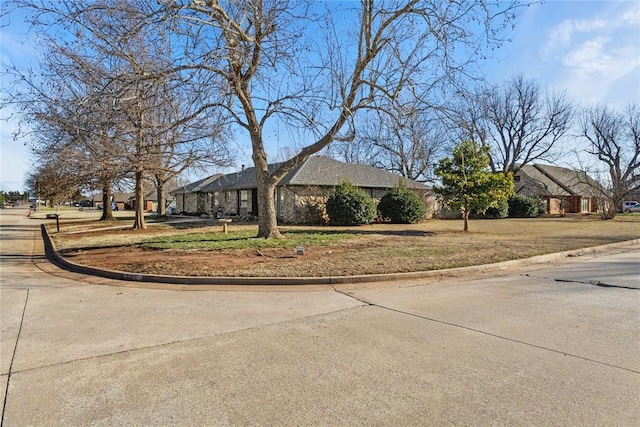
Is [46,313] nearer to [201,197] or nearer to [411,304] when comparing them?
[411,304]

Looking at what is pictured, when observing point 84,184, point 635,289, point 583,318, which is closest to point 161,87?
point 583,318

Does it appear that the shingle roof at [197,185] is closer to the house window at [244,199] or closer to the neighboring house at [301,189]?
the neighboring house at [301,189]

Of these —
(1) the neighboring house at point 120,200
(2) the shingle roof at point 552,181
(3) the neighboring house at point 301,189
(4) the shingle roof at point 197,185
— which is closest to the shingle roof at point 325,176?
(3) the neighboring house at point 301,189

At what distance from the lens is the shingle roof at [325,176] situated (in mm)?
25922

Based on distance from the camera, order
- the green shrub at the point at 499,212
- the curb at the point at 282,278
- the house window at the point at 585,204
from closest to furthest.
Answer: the curb at the point at 282,278, the green shrub at the point at 499,212, the house window at the point at 585,204

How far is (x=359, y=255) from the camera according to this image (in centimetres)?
1105

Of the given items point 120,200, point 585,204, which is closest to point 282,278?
point 585,204

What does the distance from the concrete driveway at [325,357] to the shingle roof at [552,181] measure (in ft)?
142

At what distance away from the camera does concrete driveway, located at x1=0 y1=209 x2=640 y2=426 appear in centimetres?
306

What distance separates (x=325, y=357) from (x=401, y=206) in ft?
72.8

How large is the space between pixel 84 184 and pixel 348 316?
2162 cm

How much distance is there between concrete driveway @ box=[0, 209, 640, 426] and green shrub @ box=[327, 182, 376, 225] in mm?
16064

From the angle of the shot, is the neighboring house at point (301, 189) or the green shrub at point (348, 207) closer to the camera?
the green shrub at point (348, 207)

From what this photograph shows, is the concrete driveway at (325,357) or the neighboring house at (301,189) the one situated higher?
the neighboring house at (301,189)
